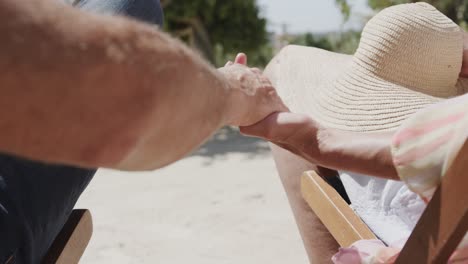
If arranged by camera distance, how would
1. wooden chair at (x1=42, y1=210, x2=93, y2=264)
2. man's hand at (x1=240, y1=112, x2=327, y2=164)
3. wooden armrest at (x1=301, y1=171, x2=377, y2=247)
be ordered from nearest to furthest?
man's hand at (x1=240, y1=112, x2=327, y2=164) → wooden chair at (x1=42, y1=210, x2=93, y2=264) → wooden armrest at (x1=301, y1=171, x2=377, y2=247)

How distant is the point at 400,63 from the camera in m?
1.67

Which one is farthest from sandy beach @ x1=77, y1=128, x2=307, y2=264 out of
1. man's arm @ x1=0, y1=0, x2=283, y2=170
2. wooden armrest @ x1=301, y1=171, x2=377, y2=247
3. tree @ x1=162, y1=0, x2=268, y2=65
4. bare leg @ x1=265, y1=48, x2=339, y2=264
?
tree @ x1=162, y1=0, x2=268, y2=65

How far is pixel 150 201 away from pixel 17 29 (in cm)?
290

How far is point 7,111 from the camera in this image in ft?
2.21

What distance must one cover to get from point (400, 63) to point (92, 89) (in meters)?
1.13

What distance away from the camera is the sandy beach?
2762 mm

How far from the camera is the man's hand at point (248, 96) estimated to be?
3.62 ft

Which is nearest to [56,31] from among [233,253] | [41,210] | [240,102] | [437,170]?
[240,102]

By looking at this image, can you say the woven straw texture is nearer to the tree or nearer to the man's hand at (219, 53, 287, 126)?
the man's hand at (219, 53, 287, 126)

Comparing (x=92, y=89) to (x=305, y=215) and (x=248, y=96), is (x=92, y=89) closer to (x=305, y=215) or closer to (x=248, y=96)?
(x=248, y=96)

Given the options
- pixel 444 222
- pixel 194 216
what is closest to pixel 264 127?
pixel 444 222

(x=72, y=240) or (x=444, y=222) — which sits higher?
(x=444, y=222)

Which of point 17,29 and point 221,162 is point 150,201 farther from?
point 17,29

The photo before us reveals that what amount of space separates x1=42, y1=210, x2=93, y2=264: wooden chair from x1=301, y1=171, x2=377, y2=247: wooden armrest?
55 centimetres
